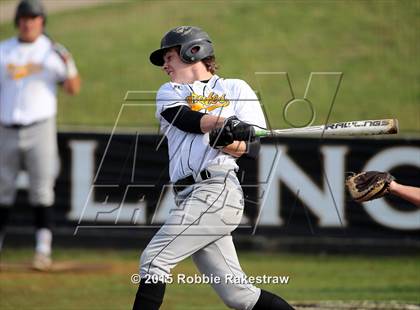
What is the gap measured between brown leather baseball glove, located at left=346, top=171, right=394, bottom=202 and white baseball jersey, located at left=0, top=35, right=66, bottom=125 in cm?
498

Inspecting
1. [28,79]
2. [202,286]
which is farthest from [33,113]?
[202,286]

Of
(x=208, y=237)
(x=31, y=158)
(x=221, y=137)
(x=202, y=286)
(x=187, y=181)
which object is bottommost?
(x=202, y=286)

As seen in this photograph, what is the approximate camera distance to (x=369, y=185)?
496 cm

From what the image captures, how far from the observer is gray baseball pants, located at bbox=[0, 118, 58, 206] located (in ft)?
30.5

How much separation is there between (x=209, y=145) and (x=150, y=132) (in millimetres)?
5709

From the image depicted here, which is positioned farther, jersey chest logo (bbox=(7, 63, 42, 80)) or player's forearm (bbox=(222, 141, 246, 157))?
jersey chest logo (bbox=(7, 63, 42, 80))

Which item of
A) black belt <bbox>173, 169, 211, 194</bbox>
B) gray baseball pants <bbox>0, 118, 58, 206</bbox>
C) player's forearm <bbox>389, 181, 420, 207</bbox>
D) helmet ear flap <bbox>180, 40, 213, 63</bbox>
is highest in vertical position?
helmet ear flap <bbox>180, 40, 213, 63</bbox>

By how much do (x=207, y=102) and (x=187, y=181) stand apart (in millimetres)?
458

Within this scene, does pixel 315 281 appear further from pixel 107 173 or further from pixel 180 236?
pixel 180 236

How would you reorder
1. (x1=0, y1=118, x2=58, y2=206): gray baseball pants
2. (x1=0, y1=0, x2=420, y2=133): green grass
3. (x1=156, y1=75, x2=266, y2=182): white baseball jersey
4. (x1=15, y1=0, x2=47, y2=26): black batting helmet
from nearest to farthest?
(x1=156, y1=75, x2=266, y2=182): white baseball jersey < (x1=15, y1=0, x2=47, y2=26): black batting helmet < (x1=0, y1=118, x2=58, y2=206): gray baseball pants < (x1=0, y1=0, x2=420, y2=133): green grass

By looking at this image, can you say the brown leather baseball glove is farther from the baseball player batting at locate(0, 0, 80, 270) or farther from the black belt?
the baseball player batting at locate(0, 0, 80, 270)

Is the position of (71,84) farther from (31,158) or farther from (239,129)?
(239,129)

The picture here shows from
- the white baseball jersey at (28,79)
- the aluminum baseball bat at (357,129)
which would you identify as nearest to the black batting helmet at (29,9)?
the white baseball jersey at (28,79)

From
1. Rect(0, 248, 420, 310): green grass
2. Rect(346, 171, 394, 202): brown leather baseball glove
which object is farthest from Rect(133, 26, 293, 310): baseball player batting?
Rect(0, 248, 420, 310): green grass
